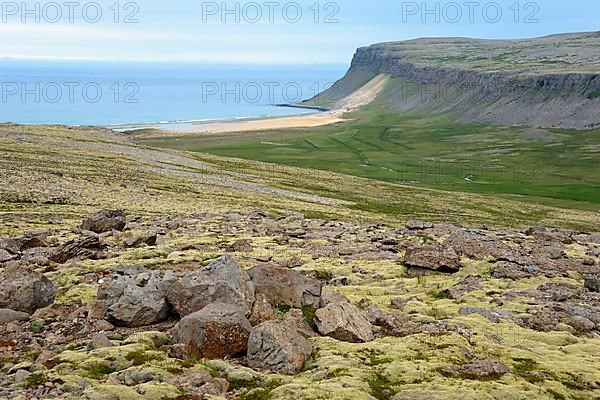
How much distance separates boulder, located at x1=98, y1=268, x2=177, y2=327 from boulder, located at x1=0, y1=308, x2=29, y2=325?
10.2 ft

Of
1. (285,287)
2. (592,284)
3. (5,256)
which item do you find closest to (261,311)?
(285,287)

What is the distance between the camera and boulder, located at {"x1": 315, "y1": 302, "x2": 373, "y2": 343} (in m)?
22.3

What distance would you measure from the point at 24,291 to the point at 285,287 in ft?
36.2

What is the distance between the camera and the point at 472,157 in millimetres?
198125

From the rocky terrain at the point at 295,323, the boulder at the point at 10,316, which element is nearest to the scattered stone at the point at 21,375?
the rocky terrain at the point at 295,323

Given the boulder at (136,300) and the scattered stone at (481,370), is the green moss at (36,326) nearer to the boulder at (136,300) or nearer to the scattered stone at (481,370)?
the boulder at (136,300)

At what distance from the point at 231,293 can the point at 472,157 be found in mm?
186231

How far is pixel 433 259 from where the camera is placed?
113ft

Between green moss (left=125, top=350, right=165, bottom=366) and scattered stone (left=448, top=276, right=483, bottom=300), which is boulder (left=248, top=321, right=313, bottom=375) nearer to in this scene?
green moss (left=125, top=350, right=165, bottom=366)

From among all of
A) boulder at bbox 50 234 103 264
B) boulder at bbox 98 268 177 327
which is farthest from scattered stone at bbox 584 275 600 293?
boulder at bbox 50 234 103 264

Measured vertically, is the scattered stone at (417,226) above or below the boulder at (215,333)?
below

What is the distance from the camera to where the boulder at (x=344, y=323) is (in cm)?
2234

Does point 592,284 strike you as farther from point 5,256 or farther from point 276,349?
point 5,256

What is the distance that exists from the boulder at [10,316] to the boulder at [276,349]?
1030cm
